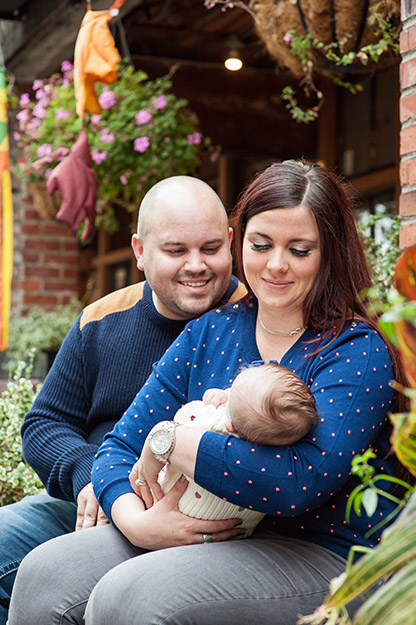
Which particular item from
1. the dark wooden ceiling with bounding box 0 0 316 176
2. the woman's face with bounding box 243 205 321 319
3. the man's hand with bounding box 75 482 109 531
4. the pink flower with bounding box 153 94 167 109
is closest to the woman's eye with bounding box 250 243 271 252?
the woman's face with bounding box 243 205 321 319

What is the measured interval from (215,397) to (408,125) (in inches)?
38.0

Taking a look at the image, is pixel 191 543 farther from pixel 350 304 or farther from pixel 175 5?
pixel 175 5

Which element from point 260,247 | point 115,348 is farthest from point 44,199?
point 260,247

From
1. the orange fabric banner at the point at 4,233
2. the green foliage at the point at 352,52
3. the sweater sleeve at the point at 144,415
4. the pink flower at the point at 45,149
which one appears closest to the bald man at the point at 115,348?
the sweater sleeve at the point at 144,415

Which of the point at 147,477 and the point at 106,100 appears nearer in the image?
the point at 147,477

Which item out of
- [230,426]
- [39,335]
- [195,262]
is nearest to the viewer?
[230,426]

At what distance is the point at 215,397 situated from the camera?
181cm

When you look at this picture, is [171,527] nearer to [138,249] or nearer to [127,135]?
[138,249]

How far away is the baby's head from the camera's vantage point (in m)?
1.61

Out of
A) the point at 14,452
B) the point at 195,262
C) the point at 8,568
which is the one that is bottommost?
the point at 8,568

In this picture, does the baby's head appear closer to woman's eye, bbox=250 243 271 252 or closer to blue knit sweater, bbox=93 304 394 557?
blue knit sweater, bbox=93 304 394 557

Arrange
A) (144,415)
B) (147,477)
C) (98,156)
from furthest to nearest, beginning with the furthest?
1. (98,156)
2. (144,415)
3. (147,477)

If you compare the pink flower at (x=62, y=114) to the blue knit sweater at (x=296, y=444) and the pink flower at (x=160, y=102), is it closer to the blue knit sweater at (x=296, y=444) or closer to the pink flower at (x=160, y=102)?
the pink flower at (x=160, y=102)

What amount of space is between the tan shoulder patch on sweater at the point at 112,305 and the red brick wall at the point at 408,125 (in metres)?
0.72
